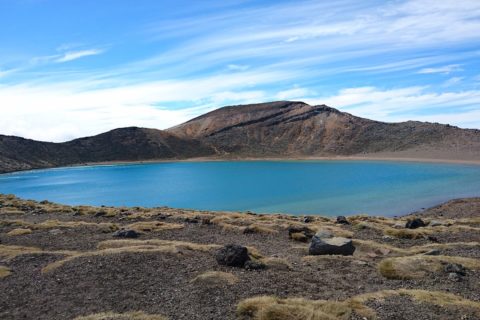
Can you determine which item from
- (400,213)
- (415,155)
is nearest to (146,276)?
(400,213)

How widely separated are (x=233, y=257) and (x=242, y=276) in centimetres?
134

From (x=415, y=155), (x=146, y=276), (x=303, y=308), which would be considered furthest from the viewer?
(x=415, y=155)

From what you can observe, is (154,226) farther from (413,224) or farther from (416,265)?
(413,224)

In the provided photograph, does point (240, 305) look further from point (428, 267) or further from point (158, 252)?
point (428, 267)

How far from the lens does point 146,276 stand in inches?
565

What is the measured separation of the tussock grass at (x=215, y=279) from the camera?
13.3 metres

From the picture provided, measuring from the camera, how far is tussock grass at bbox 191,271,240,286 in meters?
13.3

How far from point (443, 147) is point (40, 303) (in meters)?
185

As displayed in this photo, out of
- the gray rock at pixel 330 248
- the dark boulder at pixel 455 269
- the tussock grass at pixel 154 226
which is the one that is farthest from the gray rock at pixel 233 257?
the tussock grass at pixel 154 226

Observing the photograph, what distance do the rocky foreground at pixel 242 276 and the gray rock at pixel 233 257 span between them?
36mm

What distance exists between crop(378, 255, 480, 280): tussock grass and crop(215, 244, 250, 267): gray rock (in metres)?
4.79

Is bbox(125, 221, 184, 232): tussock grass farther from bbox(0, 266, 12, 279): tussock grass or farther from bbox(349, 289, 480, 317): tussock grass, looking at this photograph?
bbox(349, 289, 480, 317): tussock grass

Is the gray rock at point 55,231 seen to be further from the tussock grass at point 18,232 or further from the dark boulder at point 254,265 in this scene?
the dark boulder at point 254,265

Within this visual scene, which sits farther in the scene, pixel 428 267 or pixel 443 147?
pixel 443 147
